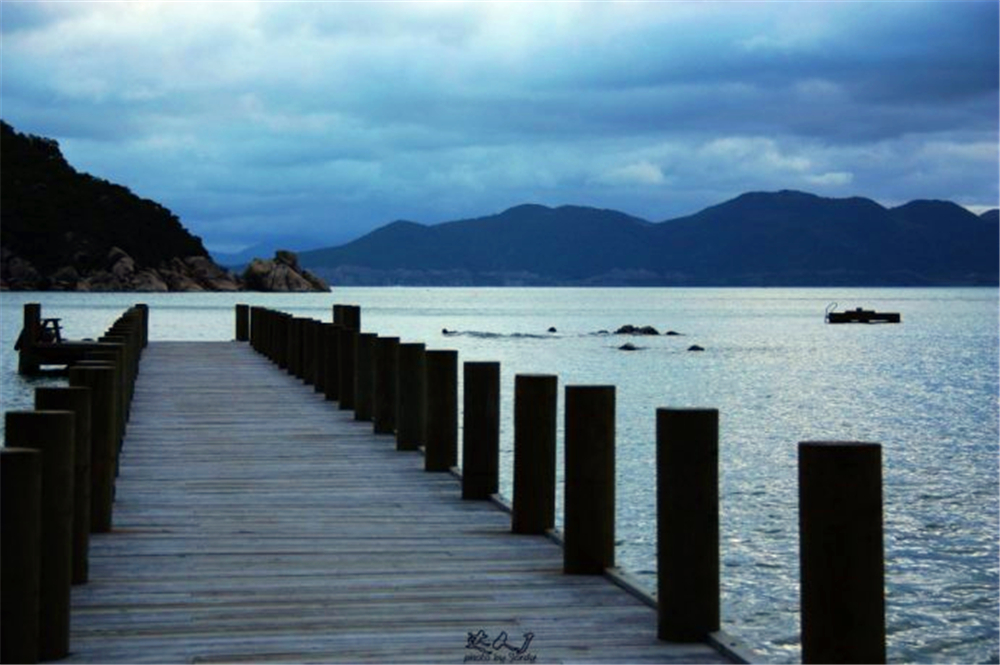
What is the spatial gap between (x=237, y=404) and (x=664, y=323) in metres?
105

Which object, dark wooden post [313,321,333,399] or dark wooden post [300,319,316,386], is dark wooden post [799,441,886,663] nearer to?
dark wooden post [313,321,333,399]

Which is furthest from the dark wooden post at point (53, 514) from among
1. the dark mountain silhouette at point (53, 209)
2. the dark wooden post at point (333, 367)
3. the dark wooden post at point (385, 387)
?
Answer: the dark mountain silhouette at point (53, 209)

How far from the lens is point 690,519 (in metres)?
6.75

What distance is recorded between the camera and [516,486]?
955cm

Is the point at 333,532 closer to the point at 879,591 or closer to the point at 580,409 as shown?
the point at 580,409

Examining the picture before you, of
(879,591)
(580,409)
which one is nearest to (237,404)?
(580,409)

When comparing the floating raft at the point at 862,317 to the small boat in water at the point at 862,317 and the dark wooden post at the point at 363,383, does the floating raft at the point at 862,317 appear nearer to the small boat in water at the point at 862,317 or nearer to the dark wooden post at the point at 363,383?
the small boat in water at the point at 862,317

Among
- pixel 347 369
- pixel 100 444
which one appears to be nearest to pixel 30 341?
A: pixel 347 369

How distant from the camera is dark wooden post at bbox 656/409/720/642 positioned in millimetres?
6699

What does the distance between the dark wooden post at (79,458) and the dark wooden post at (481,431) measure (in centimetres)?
363

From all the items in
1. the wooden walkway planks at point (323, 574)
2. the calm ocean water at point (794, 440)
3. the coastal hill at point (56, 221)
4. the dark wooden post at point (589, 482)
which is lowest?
the calm ocean water at point (794, 440)

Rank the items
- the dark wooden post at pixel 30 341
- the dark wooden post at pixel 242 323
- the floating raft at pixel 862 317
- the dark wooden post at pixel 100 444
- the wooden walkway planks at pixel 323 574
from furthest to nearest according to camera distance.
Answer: the floating raft at pixel 862 317 → the dark wooden post at pixel 242 323 → the dark wooden post at pixel 30 341 → the dark wooden post at pixel 100 444 → the wooden walkway planks at pixel 323 574

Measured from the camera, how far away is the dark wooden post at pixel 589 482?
8.12m

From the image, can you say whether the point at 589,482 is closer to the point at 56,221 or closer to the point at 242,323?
the point at 242,323
